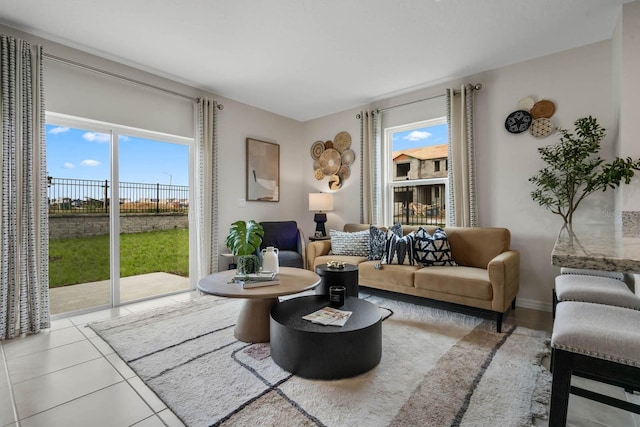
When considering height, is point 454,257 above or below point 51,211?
below

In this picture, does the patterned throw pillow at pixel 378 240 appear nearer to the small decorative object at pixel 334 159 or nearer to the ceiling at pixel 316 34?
the small decorative object at pixel 334 159

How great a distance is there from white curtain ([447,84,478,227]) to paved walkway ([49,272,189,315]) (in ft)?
11.5

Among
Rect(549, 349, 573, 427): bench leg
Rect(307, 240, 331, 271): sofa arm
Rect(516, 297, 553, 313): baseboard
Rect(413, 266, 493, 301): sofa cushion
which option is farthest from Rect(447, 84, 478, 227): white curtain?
Rect(549, 349, 573, 427): bench leg

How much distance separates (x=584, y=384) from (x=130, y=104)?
14.9ft

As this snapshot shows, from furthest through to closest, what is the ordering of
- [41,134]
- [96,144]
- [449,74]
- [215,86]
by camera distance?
[215,86], [449,74], [96,144], [41,134]

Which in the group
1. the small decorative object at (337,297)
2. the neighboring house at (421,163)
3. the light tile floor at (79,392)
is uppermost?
the neighboring house at (421,163)

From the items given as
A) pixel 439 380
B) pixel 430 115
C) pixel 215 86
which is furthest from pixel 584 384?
pixel 215 86

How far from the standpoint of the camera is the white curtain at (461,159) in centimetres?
346

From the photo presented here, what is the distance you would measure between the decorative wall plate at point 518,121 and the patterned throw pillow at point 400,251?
61.4 inches

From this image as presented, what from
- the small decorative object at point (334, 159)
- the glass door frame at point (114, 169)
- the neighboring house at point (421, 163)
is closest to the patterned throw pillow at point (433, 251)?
the neighboring house at point (421, 163)

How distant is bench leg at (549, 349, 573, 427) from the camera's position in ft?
3.61

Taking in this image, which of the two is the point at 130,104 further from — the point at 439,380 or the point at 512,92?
the point at 512,92

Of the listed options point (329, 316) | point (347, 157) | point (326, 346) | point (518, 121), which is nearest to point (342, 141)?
point (347, 157)

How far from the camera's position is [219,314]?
300 centimetres
